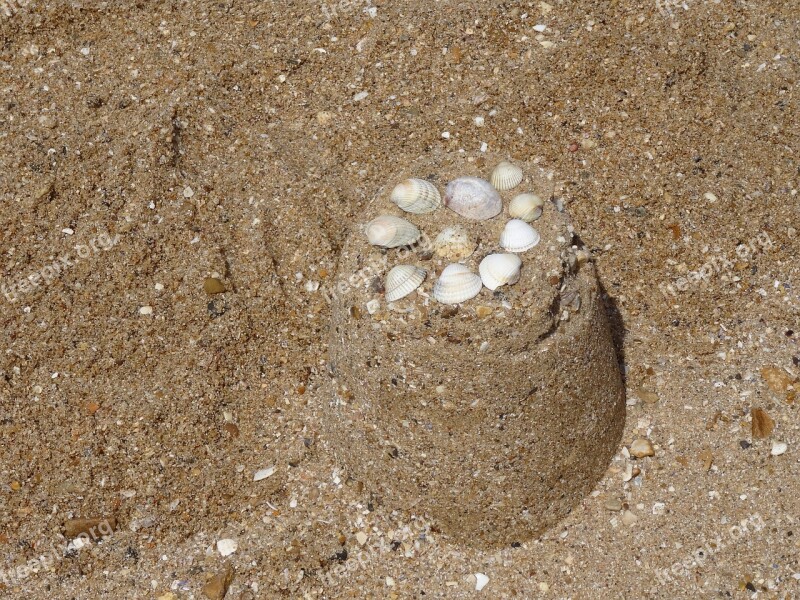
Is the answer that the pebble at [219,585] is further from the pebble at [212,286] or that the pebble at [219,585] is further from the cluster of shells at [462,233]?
the cluster of shells at [462,233]

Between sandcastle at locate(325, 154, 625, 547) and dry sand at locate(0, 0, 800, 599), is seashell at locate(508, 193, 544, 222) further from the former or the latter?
dry sand at locate(0, 0, 800, 599)

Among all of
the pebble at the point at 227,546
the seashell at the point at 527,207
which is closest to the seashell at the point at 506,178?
the seashell at the point at 527,207

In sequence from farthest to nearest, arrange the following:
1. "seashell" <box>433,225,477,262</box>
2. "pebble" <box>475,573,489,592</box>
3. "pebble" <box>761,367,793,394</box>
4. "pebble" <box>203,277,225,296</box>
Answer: "pebble" <box>203,277,225,296</box> → "pebble" <box>761,367,793,394</box> → "pebble" <box>475,573,489,592</box> → "seashell" <box>433,225,477,262</box>

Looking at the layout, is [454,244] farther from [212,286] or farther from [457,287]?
[212,286]

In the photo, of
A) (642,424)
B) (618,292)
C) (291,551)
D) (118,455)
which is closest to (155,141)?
(118,455)

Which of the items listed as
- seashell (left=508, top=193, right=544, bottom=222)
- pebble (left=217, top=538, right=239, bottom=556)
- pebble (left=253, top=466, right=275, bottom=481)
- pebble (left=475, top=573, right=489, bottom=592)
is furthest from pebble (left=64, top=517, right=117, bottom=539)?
seashell (left=508, top=193, right=544, bottom=222)

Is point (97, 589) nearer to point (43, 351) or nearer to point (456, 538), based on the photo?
point (43, 351)
